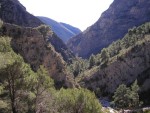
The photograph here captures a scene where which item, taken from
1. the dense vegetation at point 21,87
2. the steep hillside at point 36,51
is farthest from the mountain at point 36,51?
the dense vegetation at point 21,87

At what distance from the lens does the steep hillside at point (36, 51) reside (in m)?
145

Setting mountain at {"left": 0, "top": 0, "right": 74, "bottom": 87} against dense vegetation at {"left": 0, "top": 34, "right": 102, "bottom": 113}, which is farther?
mountain at {"left": 0, "top": 0, "right": 74, "bottom": 87}

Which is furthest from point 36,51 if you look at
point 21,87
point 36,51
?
point 21,87

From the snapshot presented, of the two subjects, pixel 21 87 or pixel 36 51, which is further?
pixel 36 51

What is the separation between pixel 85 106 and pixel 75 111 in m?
2.31

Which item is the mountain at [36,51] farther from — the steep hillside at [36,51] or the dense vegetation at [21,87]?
the dense vegetation at [21,87]

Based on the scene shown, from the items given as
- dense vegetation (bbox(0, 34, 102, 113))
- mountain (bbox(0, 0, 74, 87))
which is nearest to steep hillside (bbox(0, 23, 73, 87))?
mountain (bbox(0, 0, 74, 87))

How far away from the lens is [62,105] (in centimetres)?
6481

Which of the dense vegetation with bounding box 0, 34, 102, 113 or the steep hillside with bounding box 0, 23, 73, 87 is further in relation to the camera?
the steep hillside with bounding box 0, 23, 73, 87

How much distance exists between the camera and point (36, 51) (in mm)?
155125

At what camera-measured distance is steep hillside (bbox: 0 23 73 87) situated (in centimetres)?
14488

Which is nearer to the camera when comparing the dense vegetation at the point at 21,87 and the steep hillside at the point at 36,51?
the dense vegetation at the point at 21,87

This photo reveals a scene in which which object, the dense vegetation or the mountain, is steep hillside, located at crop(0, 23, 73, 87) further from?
the dense vegetation

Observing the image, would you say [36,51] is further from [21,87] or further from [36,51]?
[21,87]
